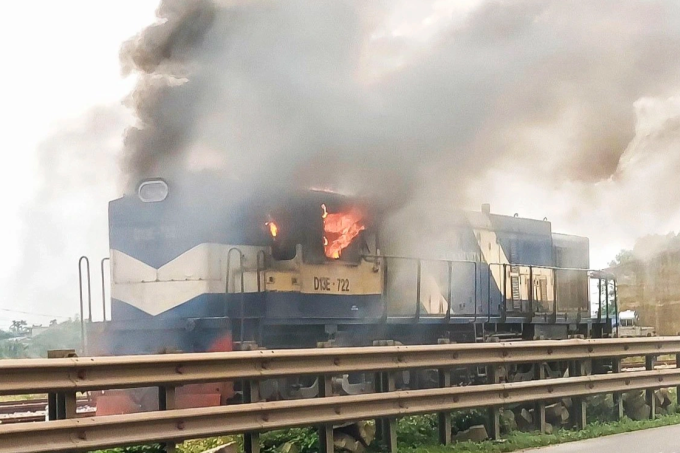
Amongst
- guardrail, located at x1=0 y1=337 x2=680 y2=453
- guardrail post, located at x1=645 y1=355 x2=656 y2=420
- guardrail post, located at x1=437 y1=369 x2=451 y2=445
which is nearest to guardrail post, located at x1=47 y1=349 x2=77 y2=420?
guardrail, located at x1=0 y1=337 x2=680 y2=453

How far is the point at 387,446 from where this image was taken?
7945mm

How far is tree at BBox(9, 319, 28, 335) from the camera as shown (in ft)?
56.8

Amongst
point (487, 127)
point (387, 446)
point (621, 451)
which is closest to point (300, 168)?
point (487, 127)

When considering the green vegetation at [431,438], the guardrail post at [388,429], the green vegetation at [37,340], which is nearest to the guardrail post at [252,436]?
the green vegetation at [431,438]

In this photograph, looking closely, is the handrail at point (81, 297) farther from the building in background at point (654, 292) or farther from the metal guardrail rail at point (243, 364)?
the building in background at point (654, 292)

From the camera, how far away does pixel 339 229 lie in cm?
1129

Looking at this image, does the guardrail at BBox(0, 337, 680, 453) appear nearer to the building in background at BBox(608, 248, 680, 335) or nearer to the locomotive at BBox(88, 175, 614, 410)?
the locomotive at BBox(88, 175, 614, 410)

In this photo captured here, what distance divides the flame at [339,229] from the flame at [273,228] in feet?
1.96

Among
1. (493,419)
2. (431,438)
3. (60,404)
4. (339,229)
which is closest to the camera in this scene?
(60,404)

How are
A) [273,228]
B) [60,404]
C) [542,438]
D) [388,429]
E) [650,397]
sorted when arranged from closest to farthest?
[60,404] < [388,429] < [542,438] < [273,228] < [650,397]

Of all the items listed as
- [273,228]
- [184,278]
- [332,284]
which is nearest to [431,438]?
[332,284]

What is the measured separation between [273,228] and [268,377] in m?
4.24

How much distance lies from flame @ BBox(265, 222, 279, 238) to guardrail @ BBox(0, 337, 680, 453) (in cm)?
308

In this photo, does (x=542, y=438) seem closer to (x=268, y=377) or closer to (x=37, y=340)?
(x=268, y=377)
